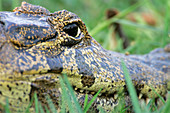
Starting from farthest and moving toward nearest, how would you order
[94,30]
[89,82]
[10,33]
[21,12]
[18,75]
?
[94,30] → [21,12] → [89,82] → [10,33] → [18,75]

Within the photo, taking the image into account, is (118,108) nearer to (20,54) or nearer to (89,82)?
(89,82)

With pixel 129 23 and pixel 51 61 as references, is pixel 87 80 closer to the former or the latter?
pixel 51 61

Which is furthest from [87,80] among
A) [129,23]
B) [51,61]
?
[129,23]

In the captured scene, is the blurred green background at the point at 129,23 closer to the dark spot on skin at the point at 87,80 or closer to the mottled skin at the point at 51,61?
the mottled skin at the point at 51,61

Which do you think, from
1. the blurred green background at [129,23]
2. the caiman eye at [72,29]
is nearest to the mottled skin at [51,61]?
the caiman eye at [72,29]

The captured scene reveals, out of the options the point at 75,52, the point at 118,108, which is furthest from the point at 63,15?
the point at 118,108

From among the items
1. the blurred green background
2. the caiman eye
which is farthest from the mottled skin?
the blurred green background

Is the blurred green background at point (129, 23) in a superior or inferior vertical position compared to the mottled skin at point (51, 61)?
superior
